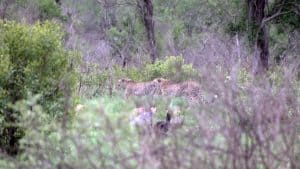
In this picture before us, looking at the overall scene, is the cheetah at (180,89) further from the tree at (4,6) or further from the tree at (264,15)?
the tree at (4,6)

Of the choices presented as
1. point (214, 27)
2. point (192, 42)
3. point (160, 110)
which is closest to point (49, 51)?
point (160, 110)

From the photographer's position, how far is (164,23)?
1033 inches

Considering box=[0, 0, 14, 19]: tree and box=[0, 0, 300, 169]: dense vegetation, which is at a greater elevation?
box=[0, 0, 14, 19]: tree

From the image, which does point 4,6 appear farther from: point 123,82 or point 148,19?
point 123,82

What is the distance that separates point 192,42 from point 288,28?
25.7 feet

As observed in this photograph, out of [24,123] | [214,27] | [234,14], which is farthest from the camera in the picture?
[214,27]

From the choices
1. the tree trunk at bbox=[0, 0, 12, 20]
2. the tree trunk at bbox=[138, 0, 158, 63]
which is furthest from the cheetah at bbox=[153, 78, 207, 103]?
the tree trunk at bbox=[0, 0, 12, 20]

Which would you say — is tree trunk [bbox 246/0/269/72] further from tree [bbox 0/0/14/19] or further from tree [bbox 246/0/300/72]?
tree [bbox 0/0/14/19]

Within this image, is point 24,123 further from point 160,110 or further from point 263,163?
point 160,110

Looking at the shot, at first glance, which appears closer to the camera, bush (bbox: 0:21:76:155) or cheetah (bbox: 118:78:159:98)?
bush (bbox: 0:21:76:155)

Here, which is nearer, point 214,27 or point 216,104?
point 216,104

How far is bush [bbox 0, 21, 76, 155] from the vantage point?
7.12 meters

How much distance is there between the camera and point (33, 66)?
7.32 m

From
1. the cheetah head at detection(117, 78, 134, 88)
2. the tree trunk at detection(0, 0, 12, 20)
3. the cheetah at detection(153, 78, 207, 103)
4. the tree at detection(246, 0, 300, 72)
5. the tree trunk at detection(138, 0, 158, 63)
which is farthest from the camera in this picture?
the tree trunk at detection(138, 0, 158, 63)
